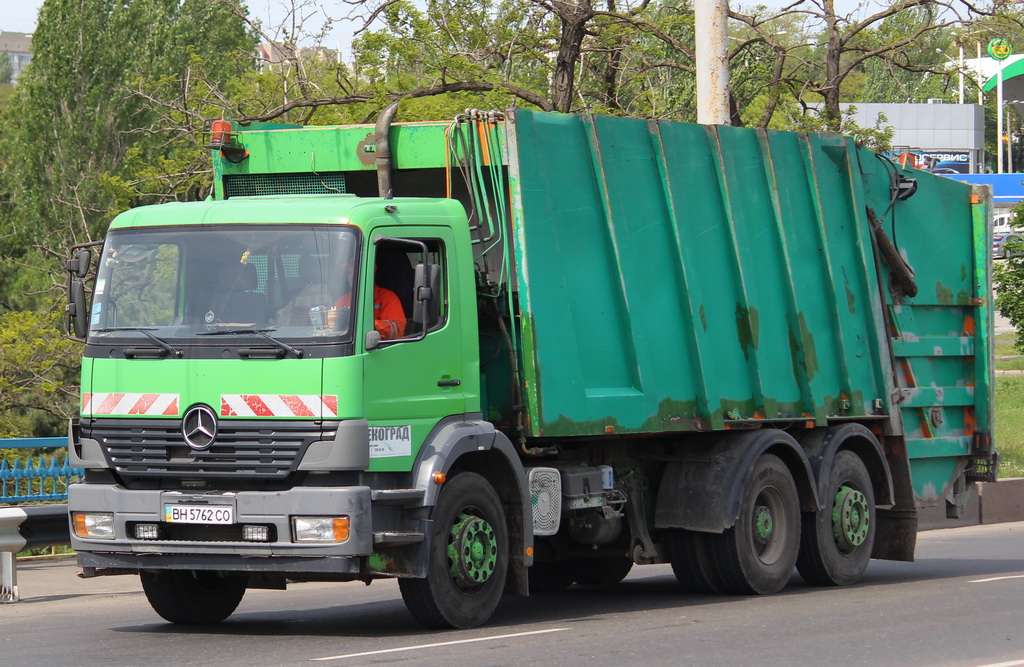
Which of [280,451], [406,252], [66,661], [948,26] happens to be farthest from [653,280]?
[948,26]

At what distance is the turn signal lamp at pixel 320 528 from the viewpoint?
796cm

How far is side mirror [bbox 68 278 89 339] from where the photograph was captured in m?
8.52

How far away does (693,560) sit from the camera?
10.9 meters

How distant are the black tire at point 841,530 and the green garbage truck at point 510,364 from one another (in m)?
0.03

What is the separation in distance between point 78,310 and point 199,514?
1420 millimetres

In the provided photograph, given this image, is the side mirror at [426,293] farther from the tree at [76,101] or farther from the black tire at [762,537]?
the tree at [76,101]

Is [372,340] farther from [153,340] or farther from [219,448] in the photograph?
[153,340]

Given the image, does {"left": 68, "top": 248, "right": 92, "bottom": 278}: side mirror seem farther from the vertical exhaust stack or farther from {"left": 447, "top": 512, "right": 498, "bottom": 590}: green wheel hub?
{"left": 447, "top": 512, "right": 498, "bottom": 590}: green wheel hub

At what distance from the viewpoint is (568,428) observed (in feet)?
30.5

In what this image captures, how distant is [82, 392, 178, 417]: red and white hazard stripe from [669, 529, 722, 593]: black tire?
4.22m

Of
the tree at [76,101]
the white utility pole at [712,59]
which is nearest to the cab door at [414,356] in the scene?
the white utility pole at [712,59]

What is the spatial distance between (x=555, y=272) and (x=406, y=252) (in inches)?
46.4

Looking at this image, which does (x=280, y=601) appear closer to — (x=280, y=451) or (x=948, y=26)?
(x=280, y=451)

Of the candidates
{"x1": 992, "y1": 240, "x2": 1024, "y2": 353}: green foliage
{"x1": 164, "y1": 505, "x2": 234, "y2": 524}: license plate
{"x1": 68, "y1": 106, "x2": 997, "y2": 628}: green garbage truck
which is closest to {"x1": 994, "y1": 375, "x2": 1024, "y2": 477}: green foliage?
{"x1": 992, "y1": 240, "x2": 1024, "y2": 353}: green foliage
